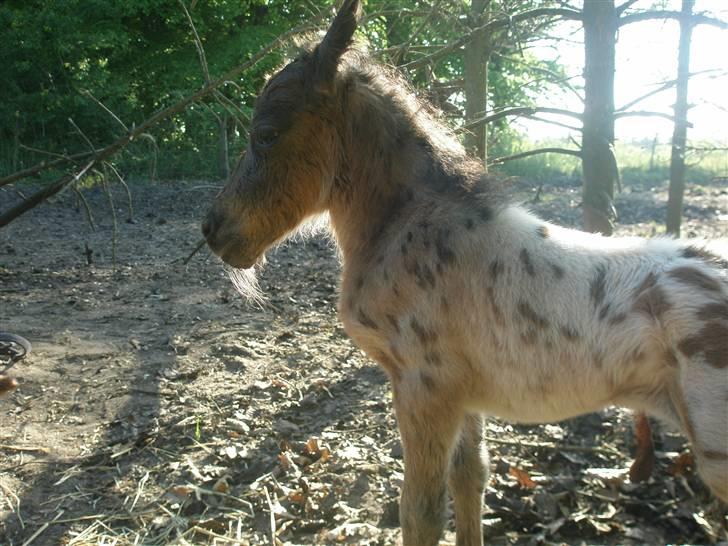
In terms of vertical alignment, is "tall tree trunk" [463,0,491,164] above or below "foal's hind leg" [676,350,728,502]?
above

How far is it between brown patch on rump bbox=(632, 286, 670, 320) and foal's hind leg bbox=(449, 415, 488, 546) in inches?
49.0

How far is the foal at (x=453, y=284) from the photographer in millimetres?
2812

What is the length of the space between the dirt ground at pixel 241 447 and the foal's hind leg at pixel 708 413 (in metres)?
1.41

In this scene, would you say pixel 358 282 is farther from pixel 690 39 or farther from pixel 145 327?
pixel 690 39

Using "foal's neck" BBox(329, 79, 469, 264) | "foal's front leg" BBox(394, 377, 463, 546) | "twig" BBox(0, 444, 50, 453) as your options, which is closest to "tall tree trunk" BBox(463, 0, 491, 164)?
"foal's neck" BBox(329, 79, 469, 264)

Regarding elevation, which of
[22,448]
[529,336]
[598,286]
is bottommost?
[22,448]

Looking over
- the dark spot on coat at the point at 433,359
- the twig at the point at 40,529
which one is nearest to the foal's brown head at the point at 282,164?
the dark spot on coat at the point at 433,359

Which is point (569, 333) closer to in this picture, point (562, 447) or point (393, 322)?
point (393, 322)

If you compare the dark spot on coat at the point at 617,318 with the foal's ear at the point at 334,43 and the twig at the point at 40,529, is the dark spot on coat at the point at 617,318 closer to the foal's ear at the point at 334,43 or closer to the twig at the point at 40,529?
the foal's ear at the point at 334,43

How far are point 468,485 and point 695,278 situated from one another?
166cm

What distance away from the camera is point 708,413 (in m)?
2.63

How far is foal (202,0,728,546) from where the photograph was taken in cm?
281

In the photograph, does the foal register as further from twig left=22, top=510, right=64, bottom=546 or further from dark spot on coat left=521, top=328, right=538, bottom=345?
twig left=22, top=510, right=64, bottom=546

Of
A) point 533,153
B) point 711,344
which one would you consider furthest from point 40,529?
point 533,153
